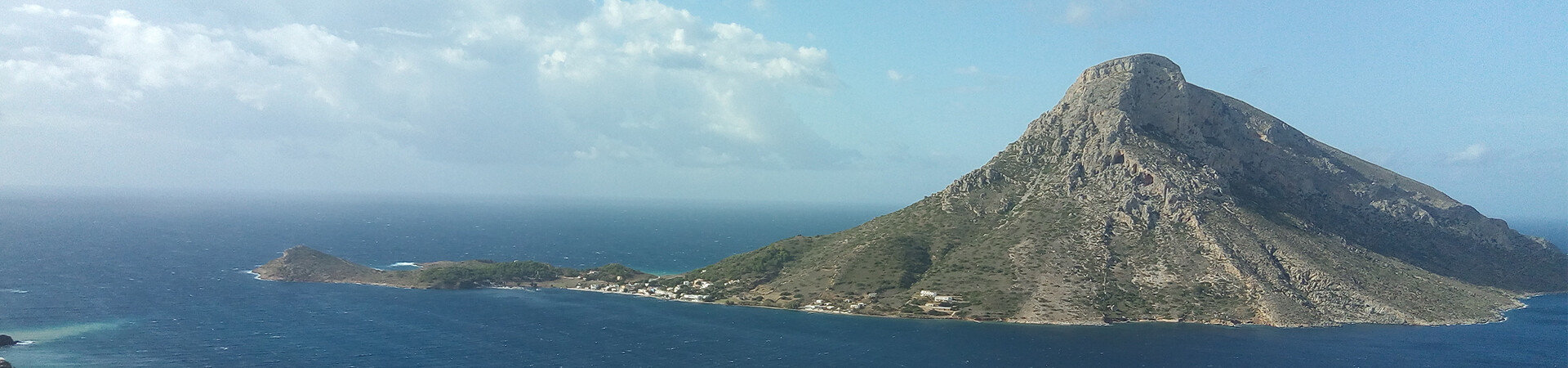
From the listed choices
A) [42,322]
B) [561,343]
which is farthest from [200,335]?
[561,343]

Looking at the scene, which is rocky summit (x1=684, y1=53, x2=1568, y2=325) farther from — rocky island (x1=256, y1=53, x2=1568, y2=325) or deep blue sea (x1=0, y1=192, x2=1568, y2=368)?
deep blue sea (x1=0, y1=192, x2=1568, y2=368)

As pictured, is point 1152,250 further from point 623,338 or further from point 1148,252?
point 623,338

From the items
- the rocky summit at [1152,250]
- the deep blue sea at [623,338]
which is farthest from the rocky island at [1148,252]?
the deep blue sea at [623,338]

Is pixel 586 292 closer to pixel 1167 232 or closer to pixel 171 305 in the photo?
pixel 171 305

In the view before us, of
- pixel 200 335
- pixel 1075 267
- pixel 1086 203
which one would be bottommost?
pixel 200 335

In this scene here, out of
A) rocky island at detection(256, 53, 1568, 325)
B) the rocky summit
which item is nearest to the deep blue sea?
rocky island at detection(256, 53, 1568, 325)

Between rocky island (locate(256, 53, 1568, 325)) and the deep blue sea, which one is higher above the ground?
rocky island (locate(256, 53, 1568, 325))
